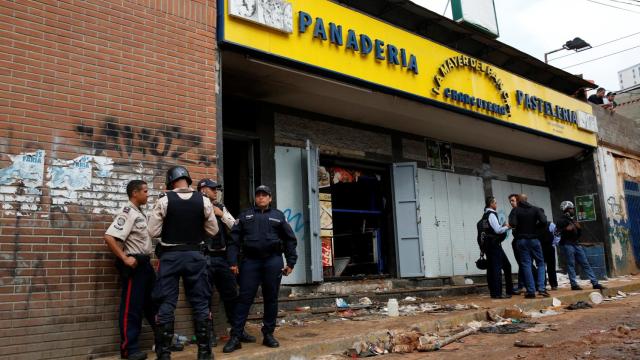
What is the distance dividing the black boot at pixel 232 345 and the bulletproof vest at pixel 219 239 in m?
1.00

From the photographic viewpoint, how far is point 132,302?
191 inches

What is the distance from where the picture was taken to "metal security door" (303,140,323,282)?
8672 mm

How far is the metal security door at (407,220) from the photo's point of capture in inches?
414

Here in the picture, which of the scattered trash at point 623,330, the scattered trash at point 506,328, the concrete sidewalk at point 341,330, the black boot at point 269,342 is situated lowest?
the scattered trash at point 506,328

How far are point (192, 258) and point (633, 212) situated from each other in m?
16.0

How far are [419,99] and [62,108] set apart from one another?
6398 millimetres

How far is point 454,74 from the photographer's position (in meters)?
10.6

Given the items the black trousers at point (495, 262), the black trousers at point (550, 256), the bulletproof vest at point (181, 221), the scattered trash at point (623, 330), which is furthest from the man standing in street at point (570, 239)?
the bulletproof vest at point (181, 221)

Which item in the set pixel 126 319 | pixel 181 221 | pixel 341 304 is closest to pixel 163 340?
pixel 126 319

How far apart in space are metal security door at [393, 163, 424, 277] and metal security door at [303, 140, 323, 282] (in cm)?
252

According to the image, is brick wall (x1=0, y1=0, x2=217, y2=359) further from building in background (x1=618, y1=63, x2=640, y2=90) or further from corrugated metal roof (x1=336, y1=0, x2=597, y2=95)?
building in background (x1=618, y1=63, x2=640, y2=90)

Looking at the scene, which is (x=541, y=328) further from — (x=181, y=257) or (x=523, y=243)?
(x=181, y=257)

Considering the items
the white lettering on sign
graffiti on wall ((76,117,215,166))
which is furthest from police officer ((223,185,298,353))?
the white lettering on sign

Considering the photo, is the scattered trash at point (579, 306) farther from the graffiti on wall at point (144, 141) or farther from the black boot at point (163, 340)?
the black boot at point (163, 340)
